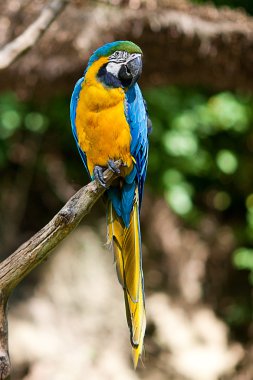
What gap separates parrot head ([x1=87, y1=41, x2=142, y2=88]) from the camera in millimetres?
2104

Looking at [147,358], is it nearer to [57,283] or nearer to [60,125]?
[57,283]

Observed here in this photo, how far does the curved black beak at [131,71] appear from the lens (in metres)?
2.10

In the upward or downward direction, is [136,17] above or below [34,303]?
above

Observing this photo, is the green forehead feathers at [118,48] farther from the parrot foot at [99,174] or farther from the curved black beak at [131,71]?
the parrot foot at [99,174]

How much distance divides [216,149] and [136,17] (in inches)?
63.1

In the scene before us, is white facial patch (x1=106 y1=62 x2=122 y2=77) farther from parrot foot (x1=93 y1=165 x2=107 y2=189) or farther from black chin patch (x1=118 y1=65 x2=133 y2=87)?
parrot foot (x1=93 y1=165 x2=107 y2=189)

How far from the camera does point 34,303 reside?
424 centimetres

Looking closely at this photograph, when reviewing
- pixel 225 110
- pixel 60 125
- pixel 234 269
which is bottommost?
pixel 234 269

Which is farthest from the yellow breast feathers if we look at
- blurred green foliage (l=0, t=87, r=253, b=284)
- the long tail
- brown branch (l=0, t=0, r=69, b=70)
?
blurred green foliage (l=0, t=87, r=253, b=284)

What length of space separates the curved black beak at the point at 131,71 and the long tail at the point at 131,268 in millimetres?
418

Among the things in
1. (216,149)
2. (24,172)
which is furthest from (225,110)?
(24,172)

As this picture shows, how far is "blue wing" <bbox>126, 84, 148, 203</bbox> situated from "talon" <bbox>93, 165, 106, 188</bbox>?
0.12 meters

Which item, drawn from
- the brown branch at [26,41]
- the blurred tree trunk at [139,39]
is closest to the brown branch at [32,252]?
the brown branch at [26,41]

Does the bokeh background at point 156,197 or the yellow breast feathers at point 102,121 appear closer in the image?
the yellow breast feathers at point 102,121
